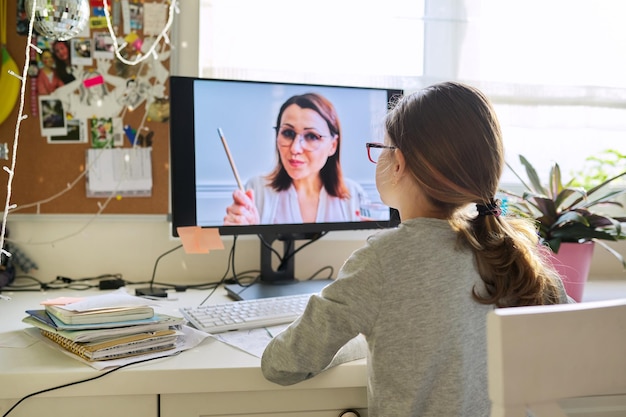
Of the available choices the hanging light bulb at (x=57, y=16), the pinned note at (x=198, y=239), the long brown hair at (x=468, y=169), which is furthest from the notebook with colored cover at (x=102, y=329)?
the hanging light bulb at (x=57, y=16)

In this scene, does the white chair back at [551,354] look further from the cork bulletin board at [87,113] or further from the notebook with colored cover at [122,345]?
the cork bulletin board at [87,113]

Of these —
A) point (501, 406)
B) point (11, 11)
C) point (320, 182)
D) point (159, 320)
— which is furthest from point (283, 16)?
point (501, 406)

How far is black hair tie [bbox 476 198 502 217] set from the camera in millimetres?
1086

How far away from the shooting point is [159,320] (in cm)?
120

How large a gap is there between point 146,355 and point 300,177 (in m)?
0.61

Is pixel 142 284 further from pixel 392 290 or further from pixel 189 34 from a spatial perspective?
pixel 392 290

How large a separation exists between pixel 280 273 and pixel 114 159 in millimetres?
544

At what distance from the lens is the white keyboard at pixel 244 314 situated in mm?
1309

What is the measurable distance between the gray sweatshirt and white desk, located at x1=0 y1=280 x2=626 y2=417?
0.16m

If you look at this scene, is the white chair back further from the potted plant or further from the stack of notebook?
the potted plant

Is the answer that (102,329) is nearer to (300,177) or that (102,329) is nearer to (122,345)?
(122,345)

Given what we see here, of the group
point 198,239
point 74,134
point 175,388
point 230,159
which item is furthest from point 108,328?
point 74,134

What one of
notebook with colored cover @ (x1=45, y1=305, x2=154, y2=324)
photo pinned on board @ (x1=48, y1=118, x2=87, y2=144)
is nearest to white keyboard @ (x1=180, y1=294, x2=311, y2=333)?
notebook with colored cover @ (x1=45, y1=305, x2=154, y2=324)

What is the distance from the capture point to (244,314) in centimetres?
136
